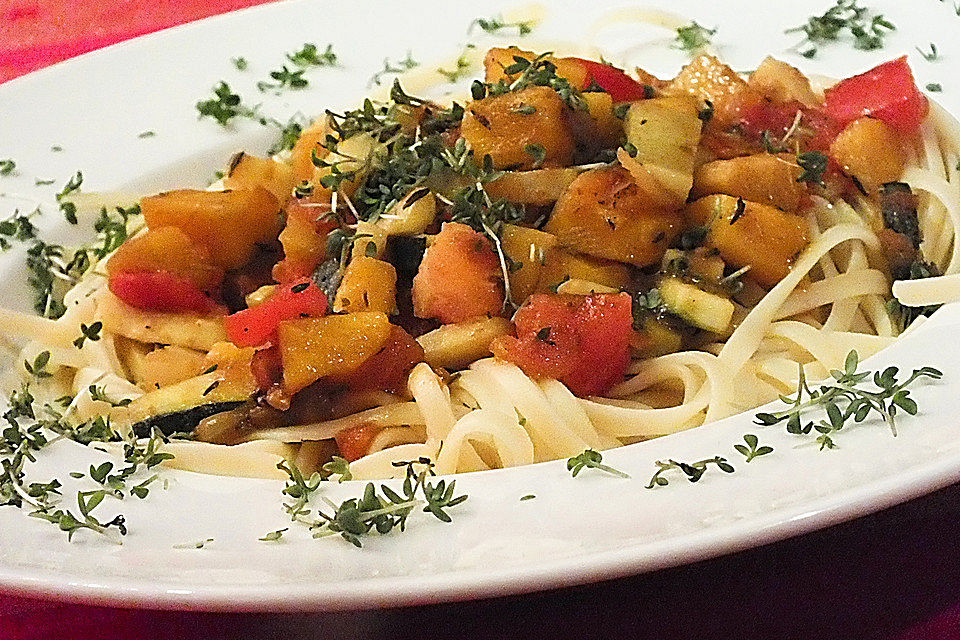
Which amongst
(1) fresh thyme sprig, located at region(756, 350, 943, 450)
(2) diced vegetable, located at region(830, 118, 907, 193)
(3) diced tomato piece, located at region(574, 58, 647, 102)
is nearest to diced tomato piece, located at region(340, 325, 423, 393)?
(1) fresh thyme sprig, located at region(756, 350, 943, 450)

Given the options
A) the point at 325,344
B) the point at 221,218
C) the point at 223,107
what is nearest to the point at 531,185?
the point at 325,344

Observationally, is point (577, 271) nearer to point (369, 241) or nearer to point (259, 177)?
point (369, 241)

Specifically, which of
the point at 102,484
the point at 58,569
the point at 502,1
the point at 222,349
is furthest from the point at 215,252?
the point at 502,1

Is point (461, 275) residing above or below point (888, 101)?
below

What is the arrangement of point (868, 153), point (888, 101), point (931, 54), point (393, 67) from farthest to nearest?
point (393, 67), point (931, 54), point (888, 101), point (868, 153)

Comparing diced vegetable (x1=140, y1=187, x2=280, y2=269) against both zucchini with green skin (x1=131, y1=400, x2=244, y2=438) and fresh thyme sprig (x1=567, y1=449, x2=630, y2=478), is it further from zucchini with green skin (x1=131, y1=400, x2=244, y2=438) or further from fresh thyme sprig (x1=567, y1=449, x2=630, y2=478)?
fresh thyme sprig (x1=567, y1=449, x2=630, y2=478)
